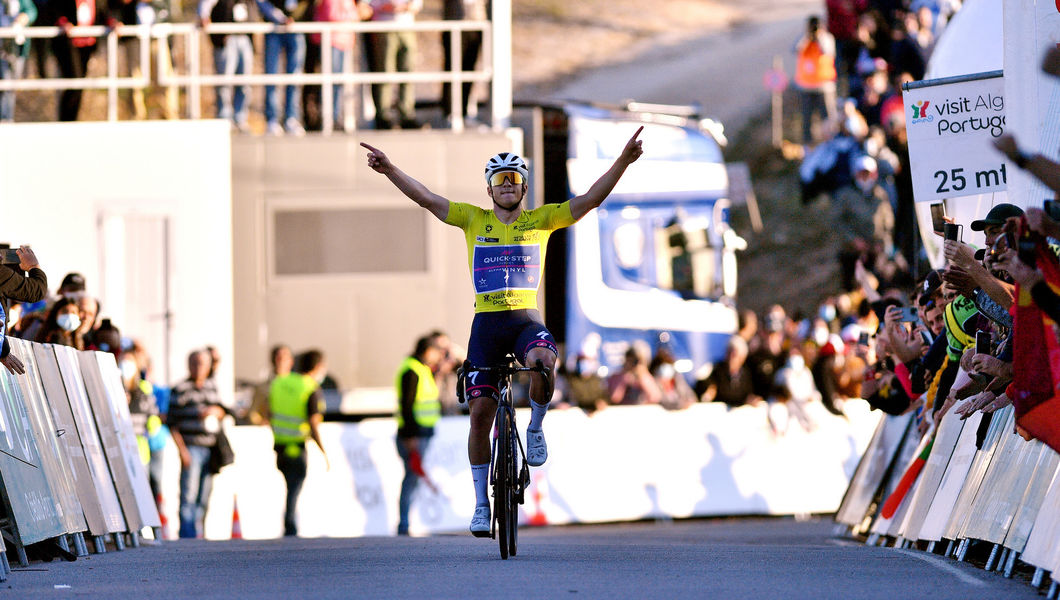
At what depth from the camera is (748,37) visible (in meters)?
62.0

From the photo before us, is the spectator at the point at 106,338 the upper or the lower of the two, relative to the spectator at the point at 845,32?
lower

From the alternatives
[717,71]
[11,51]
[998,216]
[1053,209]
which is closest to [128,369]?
[11,51]

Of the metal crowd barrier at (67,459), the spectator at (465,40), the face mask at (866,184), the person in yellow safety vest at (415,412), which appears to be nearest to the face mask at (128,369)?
the person in yellow safety vest at (415,412)

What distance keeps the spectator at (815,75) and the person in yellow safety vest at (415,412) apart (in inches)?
619

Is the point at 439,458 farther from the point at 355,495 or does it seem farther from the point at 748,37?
the point at 748,37

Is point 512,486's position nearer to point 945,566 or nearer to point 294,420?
point 945,566

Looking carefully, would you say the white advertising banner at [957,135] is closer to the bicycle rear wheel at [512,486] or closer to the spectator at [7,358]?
the bicycle rear wheel at [512,486]

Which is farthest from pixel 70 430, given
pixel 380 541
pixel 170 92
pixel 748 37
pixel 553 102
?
pixel 748 37

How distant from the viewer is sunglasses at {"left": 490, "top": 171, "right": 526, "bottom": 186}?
11141mm

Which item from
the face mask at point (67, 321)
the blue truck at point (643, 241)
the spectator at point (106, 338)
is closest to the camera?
the face mask at point (67, 321)

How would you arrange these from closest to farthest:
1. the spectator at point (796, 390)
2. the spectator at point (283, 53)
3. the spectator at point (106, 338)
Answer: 1. the spectator at point (106, 338)
2. the spectator at point (796, 390)
3. the spectator at point (283, 53)

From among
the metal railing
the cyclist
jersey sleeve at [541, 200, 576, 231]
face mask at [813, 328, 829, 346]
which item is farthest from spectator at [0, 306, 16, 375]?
face mask at [813, 328, 829, 346]

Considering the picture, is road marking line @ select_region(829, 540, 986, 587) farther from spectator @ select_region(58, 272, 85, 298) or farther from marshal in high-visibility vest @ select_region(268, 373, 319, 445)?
marshal in high-visibility vest @ select_region(268, 373, 319, 445)

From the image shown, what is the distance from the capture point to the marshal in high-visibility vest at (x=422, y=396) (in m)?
18.7
